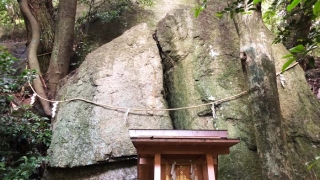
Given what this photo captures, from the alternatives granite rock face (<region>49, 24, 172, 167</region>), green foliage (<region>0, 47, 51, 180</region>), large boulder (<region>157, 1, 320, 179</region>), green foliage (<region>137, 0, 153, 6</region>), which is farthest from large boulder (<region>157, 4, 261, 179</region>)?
green foliage (<region>0, 47, 51, 180</region>)

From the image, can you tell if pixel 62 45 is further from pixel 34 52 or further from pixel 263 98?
pixel 263 98

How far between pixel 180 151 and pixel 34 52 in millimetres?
4200

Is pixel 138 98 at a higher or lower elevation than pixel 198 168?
higher

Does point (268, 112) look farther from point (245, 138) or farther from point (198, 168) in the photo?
point (198, 168)

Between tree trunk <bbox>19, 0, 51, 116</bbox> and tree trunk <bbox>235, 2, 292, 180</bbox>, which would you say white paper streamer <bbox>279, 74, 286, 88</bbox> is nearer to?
tree trunk <bbox>235, 2, 292, 180</bbox>

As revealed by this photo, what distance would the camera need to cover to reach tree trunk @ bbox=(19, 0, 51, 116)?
5.06 meters

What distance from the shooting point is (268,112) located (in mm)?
3070

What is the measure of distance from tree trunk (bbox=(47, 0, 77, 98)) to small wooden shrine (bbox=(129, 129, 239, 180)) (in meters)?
3.49

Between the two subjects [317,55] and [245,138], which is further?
[317,55]

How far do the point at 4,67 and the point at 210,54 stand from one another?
300cm

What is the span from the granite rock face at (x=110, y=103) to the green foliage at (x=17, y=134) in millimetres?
246

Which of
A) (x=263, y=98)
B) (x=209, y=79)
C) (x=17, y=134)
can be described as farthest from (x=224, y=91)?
(x=17, y=134)

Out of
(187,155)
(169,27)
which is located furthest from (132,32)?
(187,155)

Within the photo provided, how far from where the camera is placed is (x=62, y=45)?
5.56 metres
